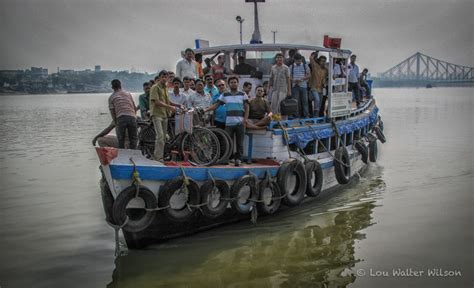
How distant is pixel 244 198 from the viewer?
8.39m

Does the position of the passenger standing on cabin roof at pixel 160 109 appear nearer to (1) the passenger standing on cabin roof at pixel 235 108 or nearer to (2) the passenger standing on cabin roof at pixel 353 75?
(1) the passenger standing on cabin roof at pixel 235 108

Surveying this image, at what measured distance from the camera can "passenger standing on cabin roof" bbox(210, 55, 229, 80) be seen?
11047 mm

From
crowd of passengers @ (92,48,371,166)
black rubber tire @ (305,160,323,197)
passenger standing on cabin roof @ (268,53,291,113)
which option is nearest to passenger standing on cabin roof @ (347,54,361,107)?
crowd of passengers @ (92,48,371,166)

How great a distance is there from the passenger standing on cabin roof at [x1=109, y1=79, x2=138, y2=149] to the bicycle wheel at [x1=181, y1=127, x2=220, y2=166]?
0.90 m

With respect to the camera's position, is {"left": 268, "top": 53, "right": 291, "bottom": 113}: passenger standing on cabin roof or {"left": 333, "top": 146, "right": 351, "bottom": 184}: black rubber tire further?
{"left": 333, "top": 146, "right": 351, "bottom": 184}: black rubber tire

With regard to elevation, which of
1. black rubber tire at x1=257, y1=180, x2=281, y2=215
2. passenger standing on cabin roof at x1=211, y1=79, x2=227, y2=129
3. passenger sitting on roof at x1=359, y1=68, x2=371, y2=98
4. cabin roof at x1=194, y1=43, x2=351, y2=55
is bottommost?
black rubber tire at x1=257, y1=180, x2=281, y2=215

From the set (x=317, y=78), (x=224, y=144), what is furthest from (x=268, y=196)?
(x=317, y=78)

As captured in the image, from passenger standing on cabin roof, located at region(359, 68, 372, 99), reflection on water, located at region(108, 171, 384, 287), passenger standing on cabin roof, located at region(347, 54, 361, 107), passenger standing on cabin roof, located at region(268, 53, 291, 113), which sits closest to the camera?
reflection on water, located at region(108, 171, 384, 287)

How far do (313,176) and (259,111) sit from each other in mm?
1845

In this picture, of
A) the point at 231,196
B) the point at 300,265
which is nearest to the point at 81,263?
the point at 231,196

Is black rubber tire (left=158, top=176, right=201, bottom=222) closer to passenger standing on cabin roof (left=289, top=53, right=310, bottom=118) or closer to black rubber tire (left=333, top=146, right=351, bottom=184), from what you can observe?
passenger standing on cabin roof (left=289, top=53, right=310, bottom=118)

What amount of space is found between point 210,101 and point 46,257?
3.90 metres

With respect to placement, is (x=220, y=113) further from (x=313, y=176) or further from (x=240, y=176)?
(x=313, y=176)

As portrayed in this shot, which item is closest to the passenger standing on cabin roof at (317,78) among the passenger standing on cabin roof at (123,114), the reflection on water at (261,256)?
the reflection on water at (261,256)
